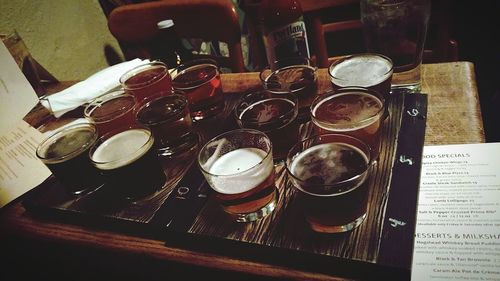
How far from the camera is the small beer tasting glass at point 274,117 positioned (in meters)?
0.98

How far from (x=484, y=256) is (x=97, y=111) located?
3.96 feet

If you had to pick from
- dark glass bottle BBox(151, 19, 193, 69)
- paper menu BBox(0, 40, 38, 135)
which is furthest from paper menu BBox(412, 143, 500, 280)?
paper menu BBox(0, 40, 38, 135)

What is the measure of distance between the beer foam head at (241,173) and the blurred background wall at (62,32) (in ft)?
7.25

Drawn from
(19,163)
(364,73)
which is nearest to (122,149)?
(19,163)

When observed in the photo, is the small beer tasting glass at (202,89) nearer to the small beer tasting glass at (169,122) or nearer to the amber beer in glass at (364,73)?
the small beer tasting glass at (169,122)

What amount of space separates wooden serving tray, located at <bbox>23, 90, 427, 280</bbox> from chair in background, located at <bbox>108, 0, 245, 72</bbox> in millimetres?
1001

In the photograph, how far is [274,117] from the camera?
1019 millimetres

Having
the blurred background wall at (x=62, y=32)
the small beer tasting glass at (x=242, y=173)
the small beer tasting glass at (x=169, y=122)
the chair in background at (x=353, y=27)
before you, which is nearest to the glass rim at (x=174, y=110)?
the small beer tasting glass at (x=169, y=122)

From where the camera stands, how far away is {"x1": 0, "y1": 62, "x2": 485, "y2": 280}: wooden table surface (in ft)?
2.68

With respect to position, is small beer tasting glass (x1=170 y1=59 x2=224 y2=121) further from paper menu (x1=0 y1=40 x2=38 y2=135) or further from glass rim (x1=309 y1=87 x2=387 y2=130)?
paper menu (x1=0 y1=40 x2=38 y2=135)

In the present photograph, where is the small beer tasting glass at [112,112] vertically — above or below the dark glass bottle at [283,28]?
below

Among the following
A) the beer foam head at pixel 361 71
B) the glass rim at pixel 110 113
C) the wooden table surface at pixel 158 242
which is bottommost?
the wooden table surface at pixel 158 242

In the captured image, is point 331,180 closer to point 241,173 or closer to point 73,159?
point 241,173

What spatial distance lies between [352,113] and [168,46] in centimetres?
105
